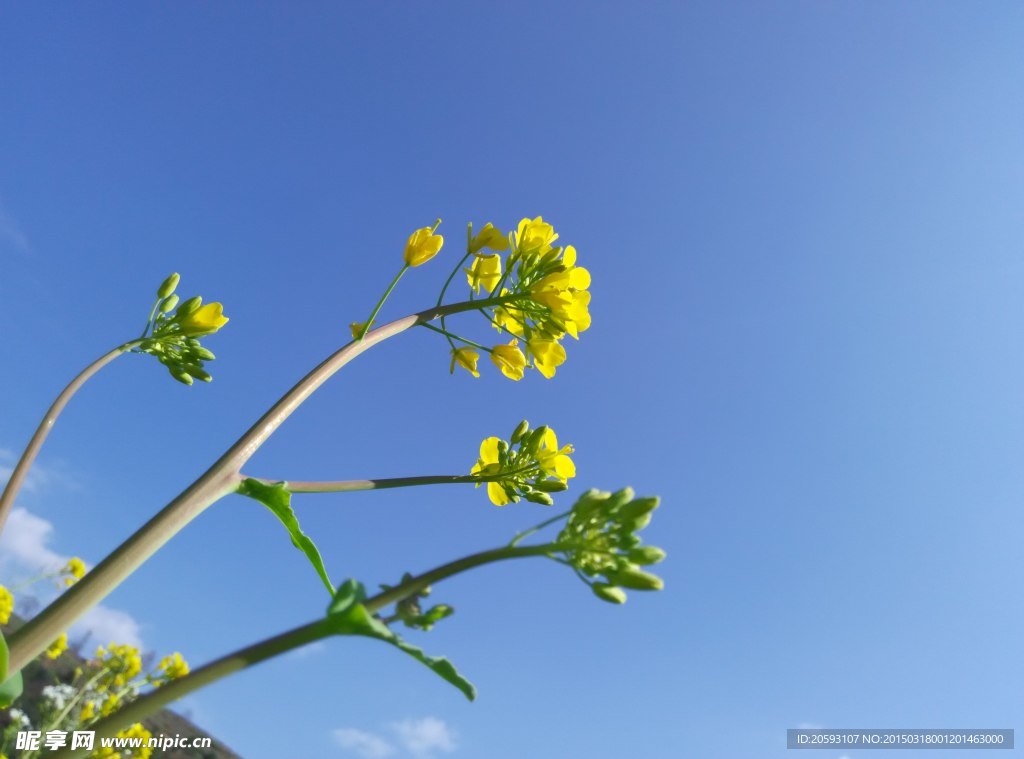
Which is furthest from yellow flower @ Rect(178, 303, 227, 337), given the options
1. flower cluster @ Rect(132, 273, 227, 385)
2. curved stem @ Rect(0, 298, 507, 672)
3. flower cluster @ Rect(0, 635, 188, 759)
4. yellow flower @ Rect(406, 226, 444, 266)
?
flower cluster @ Rect(0, 635, 188, 759)

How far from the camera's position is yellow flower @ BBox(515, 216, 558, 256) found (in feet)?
8.43

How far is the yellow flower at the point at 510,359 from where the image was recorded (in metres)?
2.56

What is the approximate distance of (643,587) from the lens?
127 cm

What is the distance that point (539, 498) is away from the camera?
7.77ft

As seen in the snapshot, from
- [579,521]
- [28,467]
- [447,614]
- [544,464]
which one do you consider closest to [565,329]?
[544,464]

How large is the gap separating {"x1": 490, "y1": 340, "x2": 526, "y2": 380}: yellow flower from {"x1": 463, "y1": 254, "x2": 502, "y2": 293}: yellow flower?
240mm

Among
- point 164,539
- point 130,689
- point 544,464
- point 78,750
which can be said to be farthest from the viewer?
point 130,689

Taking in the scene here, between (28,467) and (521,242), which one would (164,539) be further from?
(521,242)

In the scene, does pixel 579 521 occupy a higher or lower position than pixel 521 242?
lower

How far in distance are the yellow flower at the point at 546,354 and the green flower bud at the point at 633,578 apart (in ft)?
4.52

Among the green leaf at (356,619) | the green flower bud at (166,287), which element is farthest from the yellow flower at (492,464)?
the green flower bud at (166,287)

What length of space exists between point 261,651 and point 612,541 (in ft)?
2.20

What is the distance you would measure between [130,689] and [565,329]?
7.07 metres

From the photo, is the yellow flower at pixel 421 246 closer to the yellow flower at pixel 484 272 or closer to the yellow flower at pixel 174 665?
the yellow flower at pixel 484 272
